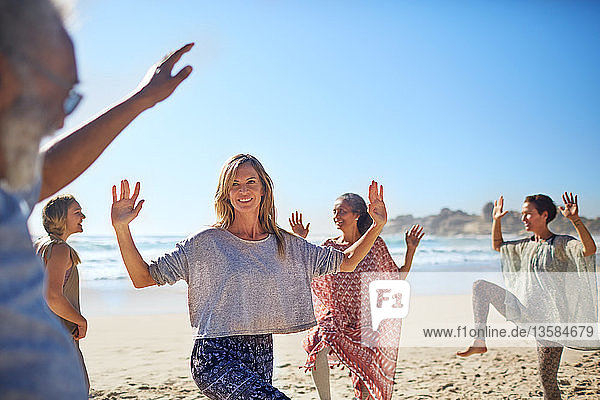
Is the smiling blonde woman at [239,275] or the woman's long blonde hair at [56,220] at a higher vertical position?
the woman's long blonde hair at [56,220]

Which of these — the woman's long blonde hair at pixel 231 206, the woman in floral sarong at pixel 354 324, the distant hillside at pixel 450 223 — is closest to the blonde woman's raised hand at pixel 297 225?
the woman in floral sarong at pixel 354 324

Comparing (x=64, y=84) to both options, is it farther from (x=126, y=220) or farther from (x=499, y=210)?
(x=499, y=210)

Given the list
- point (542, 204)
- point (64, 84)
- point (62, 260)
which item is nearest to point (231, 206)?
point (62, 260)

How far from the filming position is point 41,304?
900 millimetres

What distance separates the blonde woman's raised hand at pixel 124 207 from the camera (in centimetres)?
305

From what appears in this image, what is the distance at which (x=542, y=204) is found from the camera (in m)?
5.56

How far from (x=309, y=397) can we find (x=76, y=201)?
3.10 meters

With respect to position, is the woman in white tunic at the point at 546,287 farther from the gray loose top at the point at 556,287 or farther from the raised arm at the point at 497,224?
the raised arm at the point at 497,224

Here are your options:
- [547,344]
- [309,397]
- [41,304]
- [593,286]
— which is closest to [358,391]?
[309,397]

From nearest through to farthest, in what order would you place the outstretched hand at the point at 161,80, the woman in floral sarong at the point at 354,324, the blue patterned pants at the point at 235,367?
1. the outstretched hand at the point at 161,80
2. the blue patterned pants at the point at 235,367
3. the woman in floral sarong at the point at 354,324

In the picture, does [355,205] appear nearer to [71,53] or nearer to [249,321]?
[249,321]

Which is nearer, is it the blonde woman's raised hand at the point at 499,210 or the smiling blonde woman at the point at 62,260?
the smiling blonde woman at the point at 62,260

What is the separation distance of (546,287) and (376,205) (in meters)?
2.17

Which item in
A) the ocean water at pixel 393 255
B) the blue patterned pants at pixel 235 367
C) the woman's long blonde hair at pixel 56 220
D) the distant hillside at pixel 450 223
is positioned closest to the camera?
the blue patterned pants at pixel 235 367
